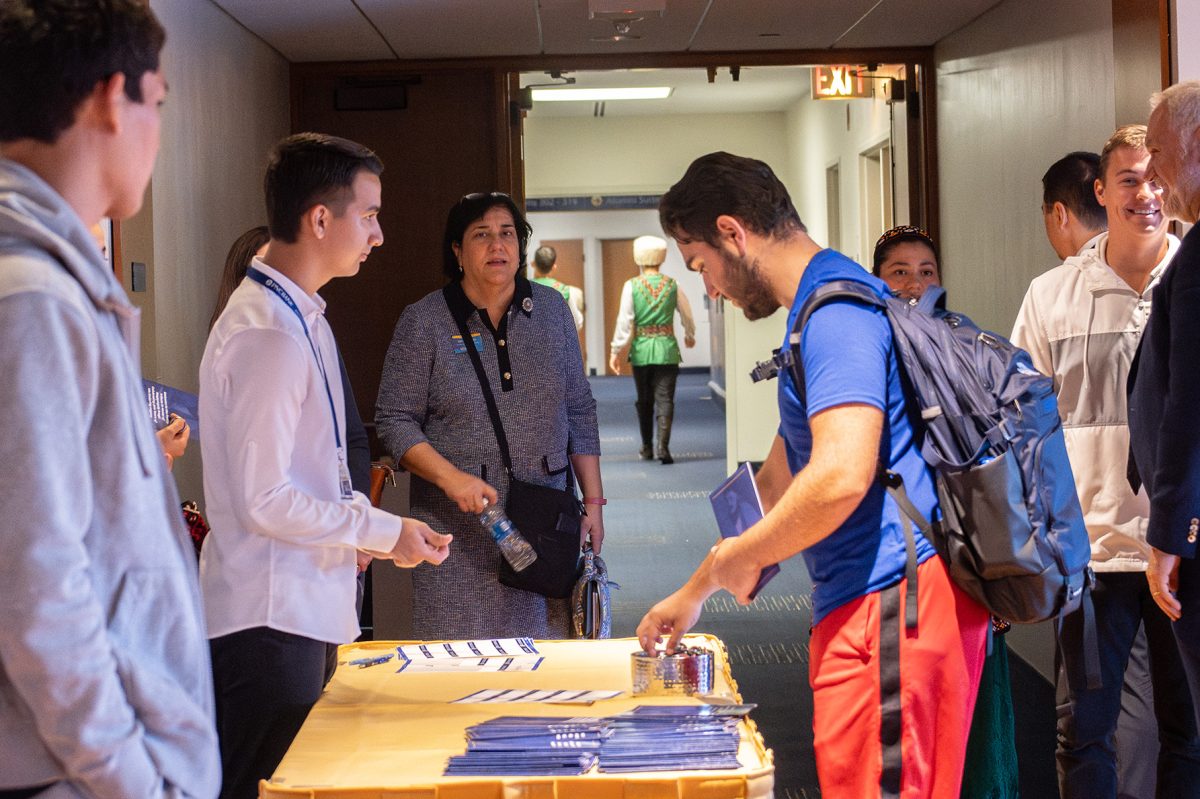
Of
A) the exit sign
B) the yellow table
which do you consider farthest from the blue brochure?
the exit sign

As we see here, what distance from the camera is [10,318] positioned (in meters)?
1.10

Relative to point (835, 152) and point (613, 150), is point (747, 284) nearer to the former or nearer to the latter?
point (835, 152)

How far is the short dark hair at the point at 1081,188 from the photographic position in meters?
3.31

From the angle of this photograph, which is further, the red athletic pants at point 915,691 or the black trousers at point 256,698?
the black trousers at point 256,698

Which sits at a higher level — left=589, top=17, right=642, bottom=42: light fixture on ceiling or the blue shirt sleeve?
left=589, top=17, right=642, bottom=42: light fixture on ceiling

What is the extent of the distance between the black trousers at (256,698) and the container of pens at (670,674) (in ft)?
1.79

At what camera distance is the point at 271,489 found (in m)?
2.01

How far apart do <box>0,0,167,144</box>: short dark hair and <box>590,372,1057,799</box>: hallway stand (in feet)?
10.1

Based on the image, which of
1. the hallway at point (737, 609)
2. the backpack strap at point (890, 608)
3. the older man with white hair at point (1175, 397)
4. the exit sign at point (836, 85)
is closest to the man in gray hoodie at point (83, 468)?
the backpack strap at point (890, 608)

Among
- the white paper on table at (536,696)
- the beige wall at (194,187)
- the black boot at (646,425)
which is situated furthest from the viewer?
Result: the black boot at (646,425)

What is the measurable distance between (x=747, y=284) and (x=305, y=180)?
2.76 ft

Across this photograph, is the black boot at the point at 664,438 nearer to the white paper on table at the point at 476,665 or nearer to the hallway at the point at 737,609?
the hallway at the point at 737,609

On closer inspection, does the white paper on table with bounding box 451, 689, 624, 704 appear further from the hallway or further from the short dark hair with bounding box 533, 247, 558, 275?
the short dark hair with bounding box 533, 247, 558, 275

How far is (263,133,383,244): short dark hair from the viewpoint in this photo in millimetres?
2301
